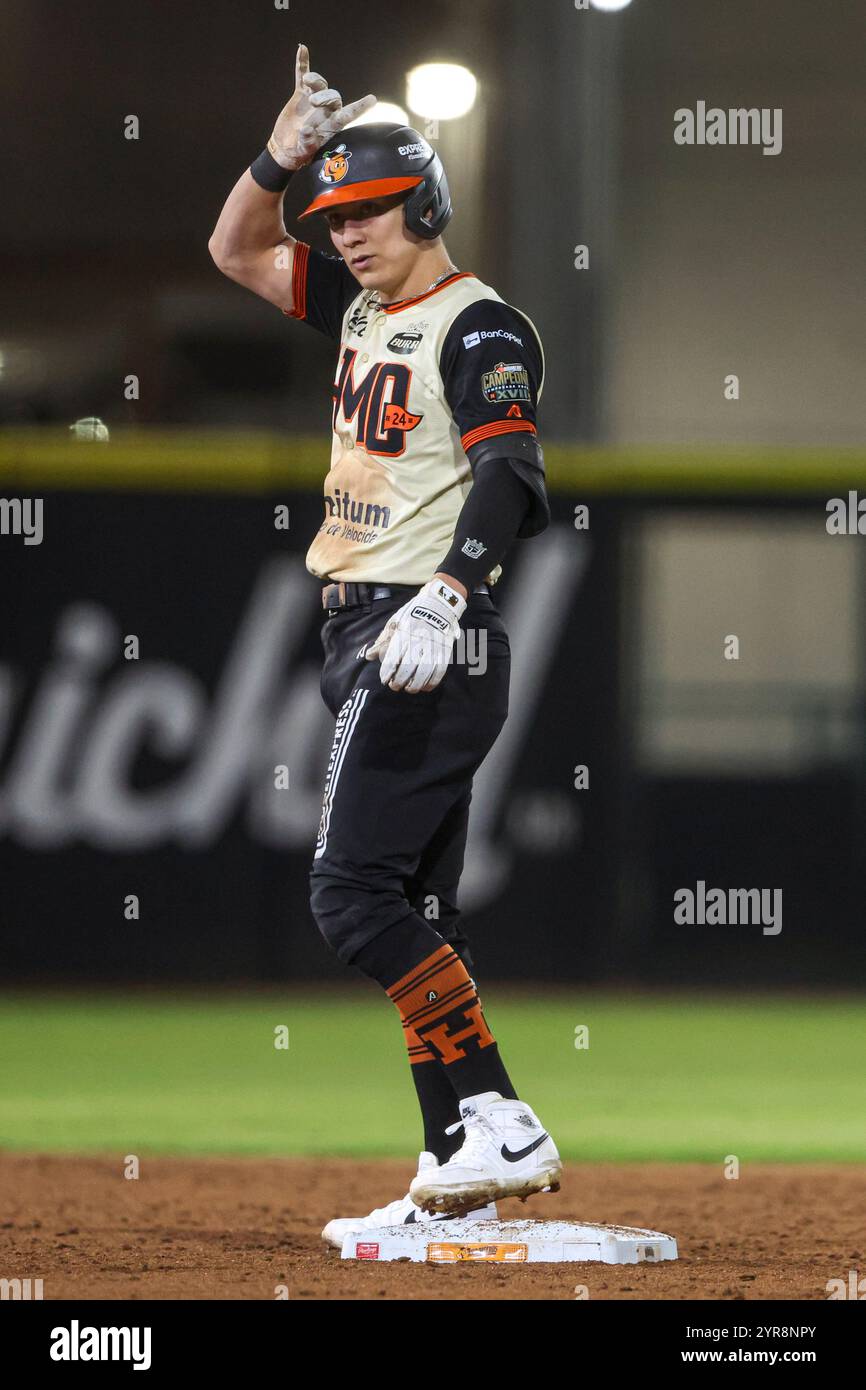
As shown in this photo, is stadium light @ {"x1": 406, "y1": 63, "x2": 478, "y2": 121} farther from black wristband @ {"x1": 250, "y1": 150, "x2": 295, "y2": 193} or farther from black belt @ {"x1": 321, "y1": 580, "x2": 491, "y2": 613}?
black belt @ {"x1": 321, "y1": 580, "x2": 491, "y2": 613}

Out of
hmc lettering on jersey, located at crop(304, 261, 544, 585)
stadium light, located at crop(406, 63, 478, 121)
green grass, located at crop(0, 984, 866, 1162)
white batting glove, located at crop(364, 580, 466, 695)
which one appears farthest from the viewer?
stadium light, located at crop(406, 63, 478, 121)

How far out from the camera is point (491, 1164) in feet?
11.6

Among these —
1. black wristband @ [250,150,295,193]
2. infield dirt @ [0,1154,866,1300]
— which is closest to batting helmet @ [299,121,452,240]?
black wristband @ [250,150,295,193]

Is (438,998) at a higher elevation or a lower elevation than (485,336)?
lower

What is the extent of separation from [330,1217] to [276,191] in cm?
244

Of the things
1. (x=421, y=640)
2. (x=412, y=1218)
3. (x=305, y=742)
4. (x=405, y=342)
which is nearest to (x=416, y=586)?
(x=421, y=640)

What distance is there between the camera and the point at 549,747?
918 cm

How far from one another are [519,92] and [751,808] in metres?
4.33

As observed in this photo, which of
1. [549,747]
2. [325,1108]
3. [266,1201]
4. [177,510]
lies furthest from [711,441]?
[266,1201]

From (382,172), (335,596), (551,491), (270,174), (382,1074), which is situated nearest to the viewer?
(382,172)

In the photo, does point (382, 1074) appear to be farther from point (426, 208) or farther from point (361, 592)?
point (426, 208)

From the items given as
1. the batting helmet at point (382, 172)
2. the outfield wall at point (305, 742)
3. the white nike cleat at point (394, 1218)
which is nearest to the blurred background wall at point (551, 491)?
the outfield wall at point (305, 742)

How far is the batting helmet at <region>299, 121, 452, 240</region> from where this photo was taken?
3.76 m

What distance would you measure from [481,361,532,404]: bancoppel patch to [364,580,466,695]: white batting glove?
44cm
